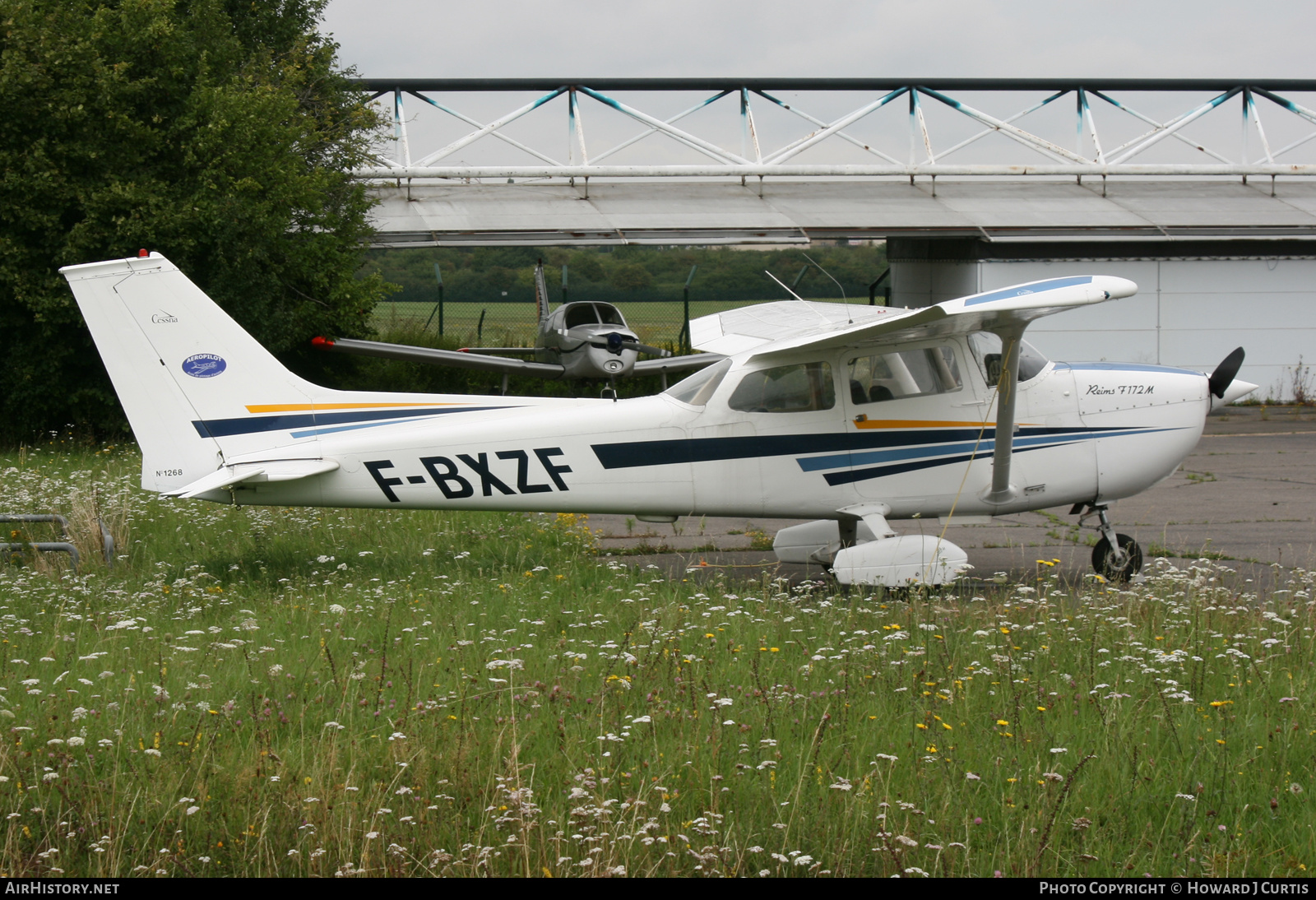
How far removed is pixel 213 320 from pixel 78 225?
8640mm

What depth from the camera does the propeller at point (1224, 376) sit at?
7828mm

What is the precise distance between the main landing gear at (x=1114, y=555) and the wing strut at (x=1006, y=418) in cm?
72

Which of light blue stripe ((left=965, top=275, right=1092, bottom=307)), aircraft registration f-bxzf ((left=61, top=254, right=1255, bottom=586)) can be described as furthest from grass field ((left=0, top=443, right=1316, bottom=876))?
light blue stripe ((left=965, top=275, right=1092, bottom=307))

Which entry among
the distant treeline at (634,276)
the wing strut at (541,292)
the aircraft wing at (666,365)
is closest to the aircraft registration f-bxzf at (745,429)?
the aircraft wing at (666,365)

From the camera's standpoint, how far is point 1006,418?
7.61 meters

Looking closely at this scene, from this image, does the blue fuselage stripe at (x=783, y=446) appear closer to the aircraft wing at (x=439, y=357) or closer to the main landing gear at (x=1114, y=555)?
the main landing gear at (x=1114, y=555)

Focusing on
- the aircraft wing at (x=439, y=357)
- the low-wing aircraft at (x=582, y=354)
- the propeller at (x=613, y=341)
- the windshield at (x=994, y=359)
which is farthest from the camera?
the propeller at (x=613, y=341)

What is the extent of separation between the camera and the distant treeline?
93.7 ft

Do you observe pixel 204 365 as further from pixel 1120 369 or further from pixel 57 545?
pixel 1120 369

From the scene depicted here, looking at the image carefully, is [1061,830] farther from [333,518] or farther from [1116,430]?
[333,518]

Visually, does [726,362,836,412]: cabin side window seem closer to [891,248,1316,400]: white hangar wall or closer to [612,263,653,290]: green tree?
[891,248,1316,400]: white hangar wall

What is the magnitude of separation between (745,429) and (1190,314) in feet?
57.8

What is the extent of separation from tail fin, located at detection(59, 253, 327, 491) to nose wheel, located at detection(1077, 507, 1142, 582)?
5.77m

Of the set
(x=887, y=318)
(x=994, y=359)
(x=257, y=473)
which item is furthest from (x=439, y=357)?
(x=887, y=318)
